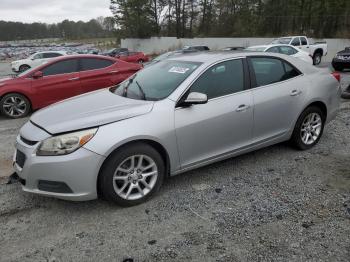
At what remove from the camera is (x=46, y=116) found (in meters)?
3.79

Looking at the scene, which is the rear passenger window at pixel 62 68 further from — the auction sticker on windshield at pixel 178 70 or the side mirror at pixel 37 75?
the auction sticker on windshield at pixel 178 70

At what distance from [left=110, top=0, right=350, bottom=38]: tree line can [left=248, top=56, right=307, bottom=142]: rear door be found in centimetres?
3350

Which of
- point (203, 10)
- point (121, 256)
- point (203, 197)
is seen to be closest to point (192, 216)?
point (203, 197)

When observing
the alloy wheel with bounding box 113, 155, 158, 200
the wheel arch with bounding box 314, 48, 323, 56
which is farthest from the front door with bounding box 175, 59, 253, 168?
the wheel arch with bounding box 314, 48, 323, 56

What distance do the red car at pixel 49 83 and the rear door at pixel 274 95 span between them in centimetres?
505

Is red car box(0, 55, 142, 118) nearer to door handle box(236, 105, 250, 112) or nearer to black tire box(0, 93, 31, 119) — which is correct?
black tire box(0, 93, 31, 119)

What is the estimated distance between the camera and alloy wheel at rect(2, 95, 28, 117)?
26.4 ft

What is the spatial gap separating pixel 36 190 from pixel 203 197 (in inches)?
67.7

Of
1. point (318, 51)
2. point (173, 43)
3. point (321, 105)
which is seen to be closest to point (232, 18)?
point (173, 43)

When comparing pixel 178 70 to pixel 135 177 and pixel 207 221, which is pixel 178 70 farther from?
pixel 207 221

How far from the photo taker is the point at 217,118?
12.8ft

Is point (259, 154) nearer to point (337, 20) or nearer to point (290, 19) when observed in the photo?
point (337, 20)

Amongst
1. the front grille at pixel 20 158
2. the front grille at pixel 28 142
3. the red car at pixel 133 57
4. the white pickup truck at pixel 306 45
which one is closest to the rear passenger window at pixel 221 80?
the front grille at pixel 28 142

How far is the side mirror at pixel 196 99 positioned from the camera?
365 cm
